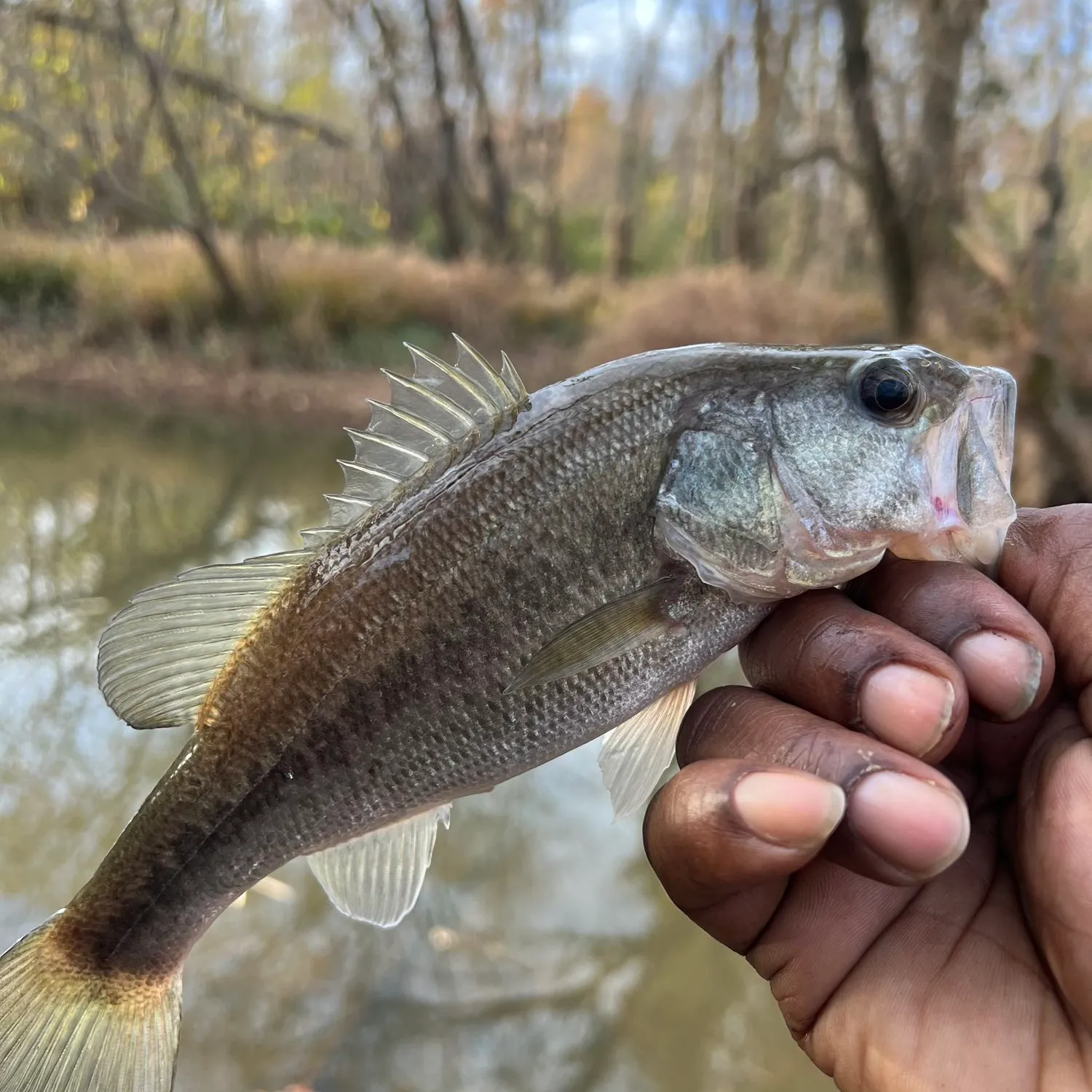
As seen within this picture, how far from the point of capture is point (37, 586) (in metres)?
5.31

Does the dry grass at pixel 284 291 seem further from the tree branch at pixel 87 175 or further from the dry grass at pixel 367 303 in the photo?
the tree branch at pixel 87 175

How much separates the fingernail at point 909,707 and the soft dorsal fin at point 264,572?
29.9 inches

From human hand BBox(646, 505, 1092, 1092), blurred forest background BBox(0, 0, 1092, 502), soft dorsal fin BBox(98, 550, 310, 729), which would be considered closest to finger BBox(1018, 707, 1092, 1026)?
human hand BBox(646, 505, 1092, 1092)

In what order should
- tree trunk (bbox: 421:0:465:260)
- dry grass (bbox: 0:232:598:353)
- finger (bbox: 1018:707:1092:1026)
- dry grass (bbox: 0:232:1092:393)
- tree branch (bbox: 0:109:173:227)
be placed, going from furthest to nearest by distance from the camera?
1. tree trunk (bbox: 421:0:465:260)
2. dry grass (bbox: 0:232:598:353)
3. tree branch (bbox: 0:109:173:227)
4. dry grass (bbox: 0:232:1092:393)
5. finger (bbox: 1018:707:1092:1026)

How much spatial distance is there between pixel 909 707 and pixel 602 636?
48 centimetres

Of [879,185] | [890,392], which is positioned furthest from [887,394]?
[879,185]

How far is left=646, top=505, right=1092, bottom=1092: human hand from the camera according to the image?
113cm

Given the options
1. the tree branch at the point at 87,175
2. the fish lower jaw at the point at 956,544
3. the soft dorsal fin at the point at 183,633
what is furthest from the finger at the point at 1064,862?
the tree branch at the point at 87,175

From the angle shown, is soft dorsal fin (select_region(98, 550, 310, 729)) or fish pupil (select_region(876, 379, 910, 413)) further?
soft dorsal fin (select_region(98, 550, 310, 729))

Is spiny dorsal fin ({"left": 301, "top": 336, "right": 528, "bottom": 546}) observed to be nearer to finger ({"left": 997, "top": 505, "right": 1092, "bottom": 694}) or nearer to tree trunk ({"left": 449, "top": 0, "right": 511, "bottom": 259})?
finger ({"left": 997, "top": 505, "right": 1092, "bottom": 694})

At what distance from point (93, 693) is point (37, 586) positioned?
1.62 meters

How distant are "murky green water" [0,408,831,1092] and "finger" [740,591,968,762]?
1.91 meters

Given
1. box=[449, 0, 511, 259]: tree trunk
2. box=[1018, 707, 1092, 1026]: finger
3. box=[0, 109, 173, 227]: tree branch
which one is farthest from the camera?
box=[449, 0, 511, 259]: tree trunk

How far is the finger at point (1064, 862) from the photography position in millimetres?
1202
